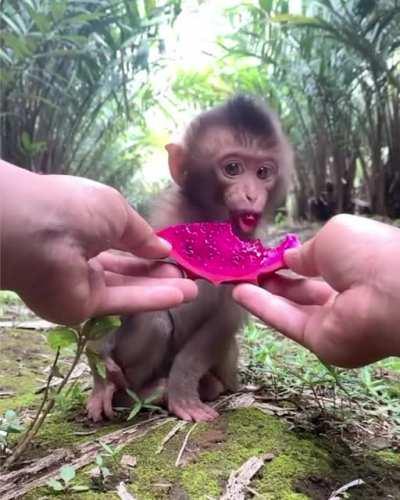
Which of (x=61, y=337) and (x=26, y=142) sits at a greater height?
(x=26, y=142)

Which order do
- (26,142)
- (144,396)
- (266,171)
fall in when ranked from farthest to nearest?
1. (26,142)
2. (266,171)
3. (144,396)

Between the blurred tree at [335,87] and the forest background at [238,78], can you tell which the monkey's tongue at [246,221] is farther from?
the blurred tree at [335,87]

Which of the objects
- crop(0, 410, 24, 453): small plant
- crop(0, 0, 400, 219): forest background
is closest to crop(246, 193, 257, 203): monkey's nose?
crop(0, 410, 24, 453): small plant

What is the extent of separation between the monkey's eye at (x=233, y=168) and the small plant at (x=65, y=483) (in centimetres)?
194

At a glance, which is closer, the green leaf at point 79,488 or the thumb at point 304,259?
the green leaf at point 79,488

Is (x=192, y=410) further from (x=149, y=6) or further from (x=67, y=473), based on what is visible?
(x=149, y=6)

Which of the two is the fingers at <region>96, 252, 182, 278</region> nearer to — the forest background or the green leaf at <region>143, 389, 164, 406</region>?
the green leaf at <region>143, 389, 164, 406</region>

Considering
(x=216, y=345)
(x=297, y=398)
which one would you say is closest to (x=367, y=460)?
(x=297, y=398)

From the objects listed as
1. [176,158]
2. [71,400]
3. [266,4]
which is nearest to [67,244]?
[71,400]

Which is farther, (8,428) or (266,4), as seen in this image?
(266,4)

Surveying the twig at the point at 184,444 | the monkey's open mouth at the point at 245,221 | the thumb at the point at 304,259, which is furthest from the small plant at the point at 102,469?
the monkey's open mouth at the point at 245,221

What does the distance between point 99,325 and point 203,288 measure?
1219mm

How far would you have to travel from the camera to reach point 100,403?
2.80 metres

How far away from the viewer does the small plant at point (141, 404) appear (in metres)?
2.69
